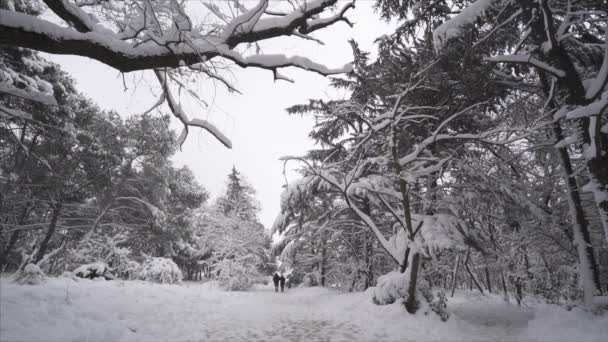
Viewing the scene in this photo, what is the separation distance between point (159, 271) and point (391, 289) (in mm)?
13403

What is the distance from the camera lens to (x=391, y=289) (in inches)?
291

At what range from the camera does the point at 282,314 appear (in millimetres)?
8773

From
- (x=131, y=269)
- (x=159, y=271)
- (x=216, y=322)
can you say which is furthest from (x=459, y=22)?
(x=131, y=269)

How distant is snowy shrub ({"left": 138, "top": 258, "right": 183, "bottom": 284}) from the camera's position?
15281 mm

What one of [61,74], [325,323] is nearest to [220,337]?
[325,323]

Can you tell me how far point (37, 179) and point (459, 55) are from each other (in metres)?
17.6

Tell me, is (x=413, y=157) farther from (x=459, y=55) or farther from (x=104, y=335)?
(x=104, y=335)

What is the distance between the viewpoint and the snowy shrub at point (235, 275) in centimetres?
2020

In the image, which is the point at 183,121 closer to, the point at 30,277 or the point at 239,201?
the point at 30,277

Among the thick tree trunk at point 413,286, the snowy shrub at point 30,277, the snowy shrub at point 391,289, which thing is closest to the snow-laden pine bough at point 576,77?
the thick tree trunk at point 413,286

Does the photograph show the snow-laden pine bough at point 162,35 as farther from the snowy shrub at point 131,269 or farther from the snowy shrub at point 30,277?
the snowy shrub at point 131,269

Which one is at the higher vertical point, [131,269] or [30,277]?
[30,277]

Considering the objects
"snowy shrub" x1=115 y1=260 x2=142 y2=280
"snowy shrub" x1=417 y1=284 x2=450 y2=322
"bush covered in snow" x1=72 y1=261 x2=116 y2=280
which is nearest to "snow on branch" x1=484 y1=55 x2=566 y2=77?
"snowy shrub" x1=417 y1=284 x2=450 y2=322

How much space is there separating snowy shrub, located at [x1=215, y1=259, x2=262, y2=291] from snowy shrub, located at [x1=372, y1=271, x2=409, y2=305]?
15.2 m
